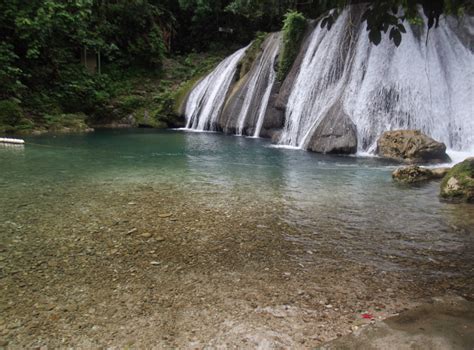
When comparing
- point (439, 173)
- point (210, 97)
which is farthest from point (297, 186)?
point (210, 97)

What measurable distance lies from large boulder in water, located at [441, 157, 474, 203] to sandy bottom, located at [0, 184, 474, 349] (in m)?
2.71

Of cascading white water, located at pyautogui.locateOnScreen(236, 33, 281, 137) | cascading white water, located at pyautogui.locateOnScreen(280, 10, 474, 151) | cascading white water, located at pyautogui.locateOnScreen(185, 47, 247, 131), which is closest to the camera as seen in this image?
cascading white water, located at pyautogui.locateOnScreen(280, 10, 474, 151)

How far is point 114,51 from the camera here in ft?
76.7

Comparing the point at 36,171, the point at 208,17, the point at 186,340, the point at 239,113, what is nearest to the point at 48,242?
the point at 186,340

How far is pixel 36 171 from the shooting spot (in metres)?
8.08

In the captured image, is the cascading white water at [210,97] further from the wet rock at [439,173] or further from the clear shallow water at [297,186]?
the wet rock at [439,173]

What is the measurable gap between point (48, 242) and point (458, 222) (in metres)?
4.72

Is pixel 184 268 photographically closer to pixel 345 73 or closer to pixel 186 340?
pixel 186 340

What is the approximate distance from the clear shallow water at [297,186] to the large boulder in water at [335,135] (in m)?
0.63

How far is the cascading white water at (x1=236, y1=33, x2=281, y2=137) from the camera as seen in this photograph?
16.4 metres

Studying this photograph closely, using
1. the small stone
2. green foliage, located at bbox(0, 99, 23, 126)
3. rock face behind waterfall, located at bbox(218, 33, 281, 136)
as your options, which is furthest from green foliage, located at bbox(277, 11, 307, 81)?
the small stone

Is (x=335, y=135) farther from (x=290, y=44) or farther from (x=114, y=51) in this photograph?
(x=114, y=51)

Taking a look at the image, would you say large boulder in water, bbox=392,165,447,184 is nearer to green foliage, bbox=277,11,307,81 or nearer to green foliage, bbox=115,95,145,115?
green foliage, bbox=277,11,307,81

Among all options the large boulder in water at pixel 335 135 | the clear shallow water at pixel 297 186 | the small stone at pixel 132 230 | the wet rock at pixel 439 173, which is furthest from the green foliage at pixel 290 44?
the small stone at pixel 132 230
